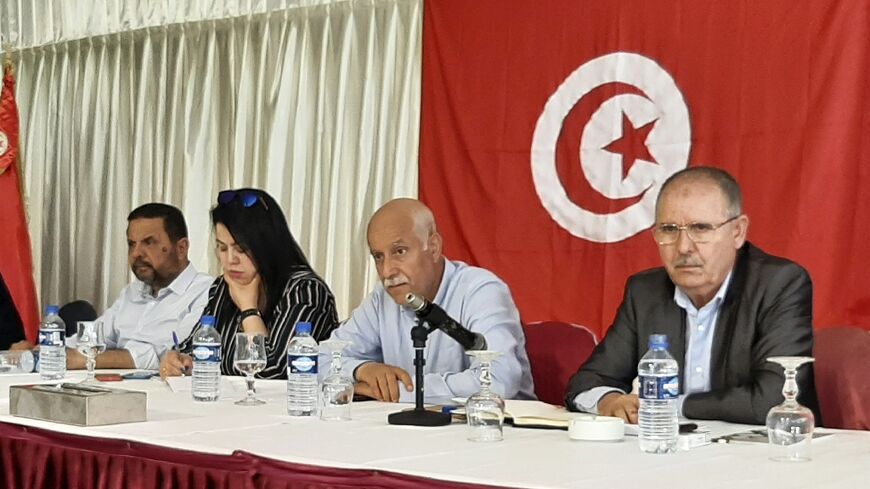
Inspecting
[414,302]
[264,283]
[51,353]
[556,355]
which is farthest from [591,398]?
[51,353]

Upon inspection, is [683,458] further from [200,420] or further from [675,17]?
[675,17]

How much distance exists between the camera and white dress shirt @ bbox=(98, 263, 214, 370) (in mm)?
4883

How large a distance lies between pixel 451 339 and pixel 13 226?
4.29 meters

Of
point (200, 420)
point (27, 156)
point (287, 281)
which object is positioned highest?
point (27, 156)

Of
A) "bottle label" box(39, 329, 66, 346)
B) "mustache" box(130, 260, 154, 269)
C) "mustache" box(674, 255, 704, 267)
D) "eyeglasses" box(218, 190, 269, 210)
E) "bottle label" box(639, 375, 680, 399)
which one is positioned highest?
"eyeglasses" box(218, 190, 269, 210)

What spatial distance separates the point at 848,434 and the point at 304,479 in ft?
4.02

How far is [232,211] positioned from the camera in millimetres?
A: 4250

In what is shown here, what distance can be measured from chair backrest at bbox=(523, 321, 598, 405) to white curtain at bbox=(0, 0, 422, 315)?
75.9 inches

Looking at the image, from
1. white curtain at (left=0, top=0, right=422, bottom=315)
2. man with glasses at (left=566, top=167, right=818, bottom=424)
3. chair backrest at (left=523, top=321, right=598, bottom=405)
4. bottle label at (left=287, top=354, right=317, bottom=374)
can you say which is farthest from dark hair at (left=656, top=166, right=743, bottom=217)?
white curtain at (left=0, top=0, right=422, bottom=315)

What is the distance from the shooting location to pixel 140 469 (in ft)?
8.25

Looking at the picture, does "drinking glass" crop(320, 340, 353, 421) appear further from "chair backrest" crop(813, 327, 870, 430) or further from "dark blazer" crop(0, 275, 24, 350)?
"dark blazer" crop(0, 275, 24, 350)

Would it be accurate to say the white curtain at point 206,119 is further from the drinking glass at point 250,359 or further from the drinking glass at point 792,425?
the drinking glass at point 792,425

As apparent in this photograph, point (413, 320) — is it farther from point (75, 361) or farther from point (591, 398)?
point (75, 361)

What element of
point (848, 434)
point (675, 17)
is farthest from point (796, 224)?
point (848, 434)
